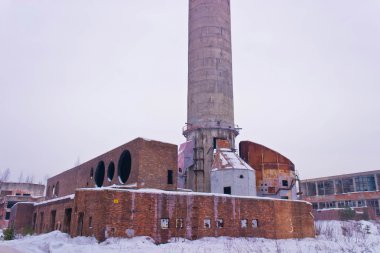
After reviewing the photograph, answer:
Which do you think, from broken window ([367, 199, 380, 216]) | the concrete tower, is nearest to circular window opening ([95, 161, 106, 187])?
→ the concrete tower

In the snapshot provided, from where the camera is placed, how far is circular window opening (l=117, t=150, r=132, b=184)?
29212 millimetres

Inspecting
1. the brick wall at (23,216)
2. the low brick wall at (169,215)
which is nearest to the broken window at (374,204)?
the low brick wall at (169,215)

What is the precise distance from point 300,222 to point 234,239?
8.11m

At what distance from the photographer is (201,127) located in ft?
127

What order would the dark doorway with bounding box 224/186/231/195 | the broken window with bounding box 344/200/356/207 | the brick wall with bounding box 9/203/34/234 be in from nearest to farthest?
1. the dark doorway with bounding box 224/186/231/195
2. the brick wall with bounding box 9/203/34/234
3. the broken window with bounding box 344/200/356/207

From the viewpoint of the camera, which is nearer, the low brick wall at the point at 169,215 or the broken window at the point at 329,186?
the low brick wall at the point at 169,215

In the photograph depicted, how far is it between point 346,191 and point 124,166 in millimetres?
42752

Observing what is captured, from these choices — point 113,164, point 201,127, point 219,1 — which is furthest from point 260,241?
point 219,1

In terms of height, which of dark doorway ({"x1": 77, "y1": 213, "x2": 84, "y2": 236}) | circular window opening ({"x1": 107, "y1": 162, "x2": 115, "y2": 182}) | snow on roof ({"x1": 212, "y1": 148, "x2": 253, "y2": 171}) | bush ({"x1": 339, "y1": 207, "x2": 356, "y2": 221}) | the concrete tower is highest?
the concrete tower

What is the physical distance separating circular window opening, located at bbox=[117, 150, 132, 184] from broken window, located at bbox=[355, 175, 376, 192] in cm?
4194

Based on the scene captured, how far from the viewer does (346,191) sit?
59500 mm

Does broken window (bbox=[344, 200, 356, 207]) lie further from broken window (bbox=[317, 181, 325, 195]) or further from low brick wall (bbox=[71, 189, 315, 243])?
low brick wall (bbox=[71, 189, 315, 243])

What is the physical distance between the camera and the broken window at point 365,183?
5622cm

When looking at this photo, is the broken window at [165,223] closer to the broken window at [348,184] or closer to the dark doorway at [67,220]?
the dark doorway at [67,220]
